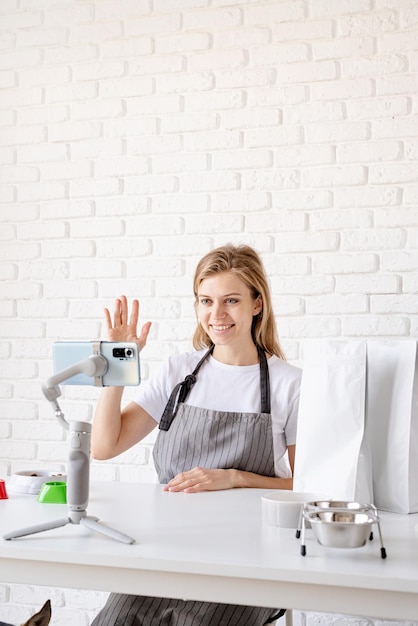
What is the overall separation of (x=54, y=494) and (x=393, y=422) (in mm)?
797

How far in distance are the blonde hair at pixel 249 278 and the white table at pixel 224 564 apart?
0.96m

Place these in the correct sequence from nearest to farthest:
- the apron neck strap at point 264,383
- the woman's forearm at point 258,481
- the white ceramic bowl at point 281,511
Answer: the white ceramic bowl at point 281,511
the woman's forearm at point 258,481
the apron neck strap at point 264,383

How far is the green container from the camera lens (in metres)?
1.80

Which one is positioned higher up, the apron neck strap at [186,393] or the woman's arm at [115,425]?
the apron neck strap at [186,393]

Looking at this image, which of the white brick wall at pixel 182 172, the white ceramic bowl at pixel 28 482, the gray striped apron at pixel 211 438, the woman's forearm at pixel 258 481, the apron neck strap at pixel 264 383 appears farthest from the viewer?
the white brick wall at pixel 182 172

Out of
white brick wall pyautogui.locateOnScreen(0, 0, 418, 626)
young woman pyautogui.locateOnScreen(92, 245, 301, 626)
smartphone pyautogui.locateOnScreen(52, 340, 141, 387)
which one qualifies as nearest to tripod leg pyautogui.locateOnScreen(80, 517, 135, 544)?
smartphone pyautogui.locateOnScreen(52, 340, 141, 387)

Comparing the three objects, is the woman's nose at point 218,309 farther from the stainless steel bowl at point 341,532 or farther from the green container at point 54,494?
the stainless steel bowl at point 341,532

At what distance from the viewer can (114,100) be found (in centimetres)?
308

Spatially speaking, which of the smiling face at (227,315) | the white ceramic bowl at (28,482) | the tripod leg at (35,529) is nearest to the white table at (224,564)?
the tripod leg at (35,529)

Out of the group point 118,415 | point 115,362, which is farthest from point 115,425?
point 115,362

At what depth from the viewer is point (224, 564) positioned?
1.25 m

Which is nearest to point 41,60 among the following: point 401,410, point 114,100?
point 114,100

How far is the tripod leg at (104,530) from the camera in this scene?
139 cm

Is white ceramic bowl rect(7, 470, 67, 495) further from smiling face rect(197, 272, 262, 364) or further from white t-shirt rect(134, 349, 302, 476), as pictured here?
smiling face rect(197, 272, 262, 364)
